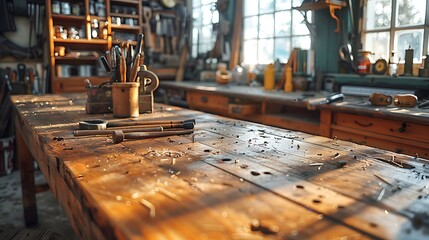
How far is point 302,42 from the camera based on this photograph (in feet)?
12.5

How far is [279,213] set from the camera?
748mm

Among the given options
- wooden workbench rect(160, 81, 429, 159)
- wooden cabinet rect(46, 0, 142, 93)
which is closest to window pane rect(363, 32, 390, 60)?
wooden workbench rect(160, 81, 429, 159)

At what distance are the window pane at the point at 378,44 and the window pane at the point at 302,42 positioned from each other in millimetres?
637

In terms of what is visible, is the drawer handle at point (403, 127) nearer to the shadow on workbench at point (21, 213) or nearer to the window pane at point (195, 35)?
the shadow on workbench at point (21, 213)

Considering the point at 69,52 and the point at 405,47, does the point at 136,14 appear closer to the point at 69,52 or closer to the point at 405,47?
the point at 69,52

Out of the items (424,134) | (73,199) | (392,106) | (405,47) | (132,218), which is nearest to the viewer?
(132,218)

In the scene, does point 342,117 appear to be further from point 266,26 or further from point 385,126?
point 266,26

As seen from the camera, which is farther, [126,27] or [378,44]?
[126,27]

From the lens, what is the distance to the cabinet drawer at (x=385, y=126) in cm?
199

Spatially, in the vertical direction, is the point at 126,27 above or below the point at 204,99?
above

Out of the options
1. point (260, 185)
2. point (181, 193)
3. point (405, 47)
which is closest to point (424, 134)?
point (405, 47)

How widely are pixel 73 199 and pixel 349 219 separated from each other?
0.67 m

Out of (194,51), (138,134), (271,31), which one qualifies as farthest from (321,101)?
(194,51)

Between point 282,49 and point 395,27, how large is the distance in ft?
4.26
